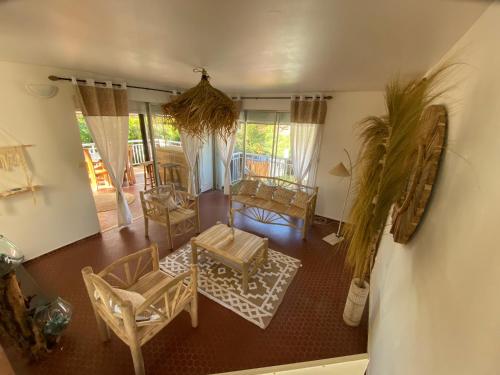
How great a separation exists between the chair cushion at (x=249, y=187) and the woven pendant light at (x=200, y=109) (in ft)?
7.31

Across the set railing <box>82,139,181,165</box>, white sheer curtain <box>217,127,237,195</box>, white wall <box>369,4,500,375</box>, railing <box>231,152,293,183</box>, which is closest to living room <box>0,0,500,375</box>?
white wall <box>369,4,500,375</box>

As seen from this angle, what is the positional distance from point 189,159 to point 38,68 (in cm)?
237

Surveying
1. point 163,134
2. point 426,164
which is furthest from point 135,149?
point 426,164

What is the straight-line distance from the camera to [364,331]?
194 cm

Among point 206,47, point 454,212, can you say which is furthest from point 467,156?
point 206,47

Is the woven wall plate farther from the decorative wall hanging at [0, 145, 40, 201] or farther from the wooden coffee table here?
the decorative wall hanging at [0, 145, 40, 201]

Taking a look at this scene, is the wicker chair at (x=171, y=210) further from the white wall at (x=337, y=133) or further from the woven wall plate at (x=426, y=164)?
the woven wall plate at (x=426, y=164)

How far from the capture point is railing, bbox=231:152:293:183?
4449mm

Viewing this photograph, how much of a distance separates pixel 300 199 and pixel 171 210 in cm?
205

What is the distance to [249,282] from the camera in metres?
2.45

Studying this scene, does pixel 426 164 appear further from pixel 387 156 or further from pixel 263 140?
pixel 263 140

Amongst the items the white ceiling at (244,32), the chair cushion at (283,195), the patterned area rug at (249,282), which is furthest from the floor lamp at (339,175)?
the white ceiling at (244,32)

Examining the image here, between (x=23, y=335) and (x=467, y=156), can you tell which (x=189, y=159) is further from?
(x=467, y=156)

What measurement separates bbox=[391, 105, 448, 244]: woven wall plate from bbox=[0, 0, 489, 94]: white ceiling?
0.43 m
